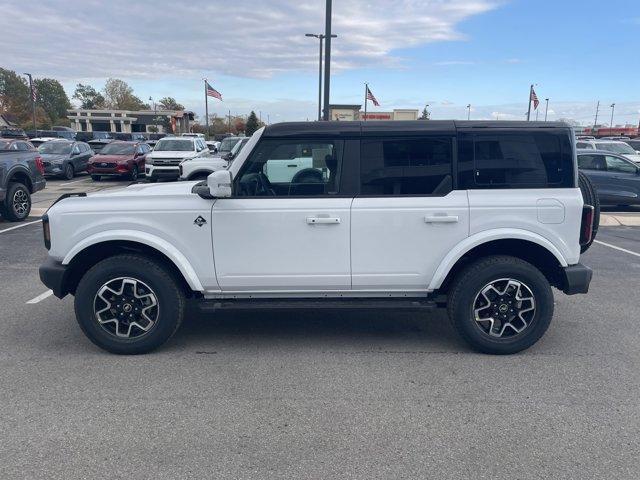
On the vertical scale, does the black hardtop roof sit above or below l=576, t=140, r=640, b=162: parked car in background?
above

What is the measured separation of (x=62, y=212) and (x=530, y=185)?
3.86m

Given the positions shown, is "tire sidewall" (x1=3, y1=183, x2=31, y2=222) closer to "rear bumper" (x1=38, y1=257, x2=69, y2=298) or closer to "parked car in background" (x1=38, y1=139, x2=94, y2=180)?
"rear bumper" (x1=38, y1=257, x2=69, y2=298)

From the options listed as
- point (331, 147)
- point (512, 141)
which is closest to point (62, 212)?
point (331, 147)

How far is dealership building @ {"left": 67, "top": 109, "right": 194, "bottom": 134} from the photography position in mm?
87375

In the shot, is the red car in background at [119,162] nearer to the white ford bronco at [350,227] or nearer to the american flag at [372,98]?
the american flag at [372,98]

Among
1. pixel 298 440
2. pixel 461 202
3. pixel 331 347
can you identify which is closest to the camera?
pixel 298 440

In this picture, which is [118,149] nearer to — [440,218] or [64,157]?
[64,157]

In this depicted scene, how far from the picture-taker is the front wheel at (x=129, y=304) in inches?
173

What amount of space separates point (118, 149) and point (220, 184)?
19.7 meters

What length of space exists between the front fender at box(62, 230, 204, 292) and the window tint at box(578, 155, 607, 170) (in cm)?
1206

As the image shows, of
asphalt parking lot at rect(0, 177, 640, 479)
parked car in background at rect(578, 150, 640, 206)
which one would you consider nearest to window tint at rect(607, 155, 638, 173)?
parked car in background at rect(578, 150, 640, 206)

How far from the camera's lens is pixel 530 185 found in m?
4.45

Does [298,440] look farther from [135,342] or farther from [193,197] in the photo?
[193,197]

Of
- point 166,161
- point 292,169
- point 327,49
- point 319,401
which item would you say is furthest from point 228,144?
point 319,401
